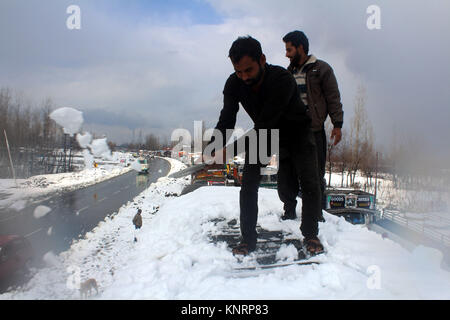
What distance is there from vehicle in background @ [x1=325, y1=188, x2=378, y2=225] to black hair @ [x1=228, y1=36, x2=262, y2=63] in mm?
14370

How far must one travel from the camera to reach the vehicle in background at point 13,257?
17.8ft

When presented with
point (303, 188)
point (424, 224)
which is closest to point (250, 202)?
point (303, 188)

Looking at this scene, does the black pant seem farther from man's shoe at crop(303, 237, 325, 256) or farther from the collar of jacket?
the collar of jacket

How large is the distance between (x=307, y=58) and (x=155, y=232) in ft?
8.54

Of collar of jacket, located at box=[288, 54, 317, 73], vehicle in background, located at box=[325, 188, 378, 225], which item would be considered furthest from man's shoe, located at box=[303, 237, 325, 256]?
vehicle in background, located at box=[325, 188, 378, 225]

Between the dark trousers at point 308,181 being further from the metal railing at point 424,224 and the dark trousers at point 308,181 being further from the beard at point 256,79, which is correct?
the metal railing at point 424,224

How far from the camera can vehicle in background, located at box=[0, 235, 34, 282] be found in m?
5.41

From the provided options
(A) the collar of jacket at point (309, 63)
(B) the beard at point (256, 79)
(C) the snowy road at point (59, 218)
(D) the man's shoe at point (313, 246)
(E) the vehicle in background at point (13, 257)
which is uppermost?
(A) the collar of jacket at point (309, 63)

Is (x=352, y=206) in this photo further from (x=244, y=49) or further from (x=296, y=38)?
(x=244, y=49)

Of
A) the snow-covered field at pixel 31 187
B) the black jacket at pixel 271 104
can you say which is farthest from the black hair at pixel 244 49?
the snow-covered field at pixel 31 187

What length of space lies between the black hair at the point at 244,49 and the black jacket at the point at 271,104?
195 mm

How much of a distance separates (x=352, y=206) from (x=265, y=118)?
15.9 metres

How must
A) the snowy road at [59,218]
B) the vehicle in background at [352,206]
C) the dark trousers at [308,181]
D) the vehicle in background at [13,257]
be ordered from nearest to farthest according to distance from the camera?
the dark trousers at [308,181] → the vehicle in background at [13,257] → the snowy road at [59,218] → the vehicle in background at [352,206]
